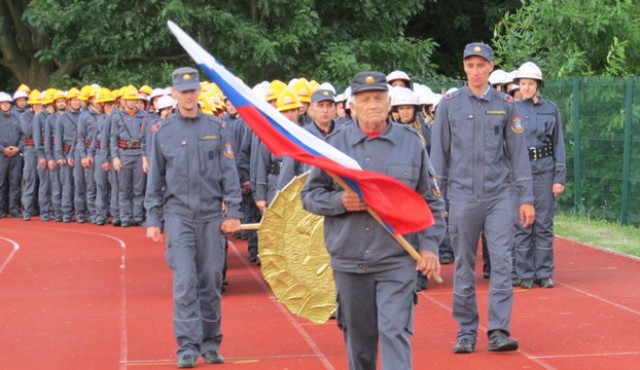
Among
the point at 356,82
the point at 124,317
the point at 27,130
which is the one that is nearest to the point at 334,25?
the point at 27,130

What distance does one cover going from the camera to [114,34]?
34938mm

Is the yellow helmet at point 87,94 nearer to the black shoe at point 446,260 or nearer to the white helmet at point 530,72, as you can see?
the black shoe at point 446,260

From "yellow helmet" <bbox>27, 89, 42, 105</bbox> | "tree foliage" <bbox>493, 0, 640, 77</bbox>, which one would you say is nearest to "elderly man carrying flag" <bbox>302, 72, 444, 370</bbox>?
"tree foliage" <bbox>493, 0, 640, 77</bbox>

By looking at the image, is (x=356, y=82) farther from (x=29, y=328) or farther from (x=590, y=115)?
(x=590, y=115)

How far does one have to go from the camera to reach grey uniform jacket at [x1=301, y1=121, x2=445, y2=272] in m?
8.13

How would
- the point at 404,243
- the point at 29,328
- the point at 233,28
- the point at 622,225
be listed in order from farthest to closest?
the point at 233,28
the point at 622,225
the point at 29,328
the point at 404,243

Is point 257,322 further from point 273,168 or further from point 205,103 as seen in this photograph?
point 205,103

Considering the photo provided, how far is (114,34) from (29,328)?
2256 cm

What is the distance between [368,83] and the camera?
26.7 ft

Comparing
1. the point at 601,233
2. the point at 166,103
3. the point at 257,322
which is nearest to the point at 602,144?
the point at 601,233

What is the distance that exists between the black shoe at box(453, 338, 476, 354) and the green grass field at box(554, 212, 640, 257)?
6962mm

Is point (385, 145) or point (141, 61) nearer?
point (385, 145)

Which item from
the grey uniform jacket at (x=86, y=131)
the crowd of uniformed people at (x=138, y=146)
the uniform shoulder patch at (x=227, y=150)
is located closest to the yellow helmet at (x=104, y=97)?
the crowd of uniformed people at (x=138, y=146)

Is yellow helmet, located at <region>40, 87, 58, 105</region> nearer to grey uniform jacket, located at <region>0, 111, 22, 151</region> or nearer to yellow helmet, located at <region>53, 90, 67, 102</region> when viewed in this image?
yellow helmet, located at <region>53, 90, 67, 102</region>
